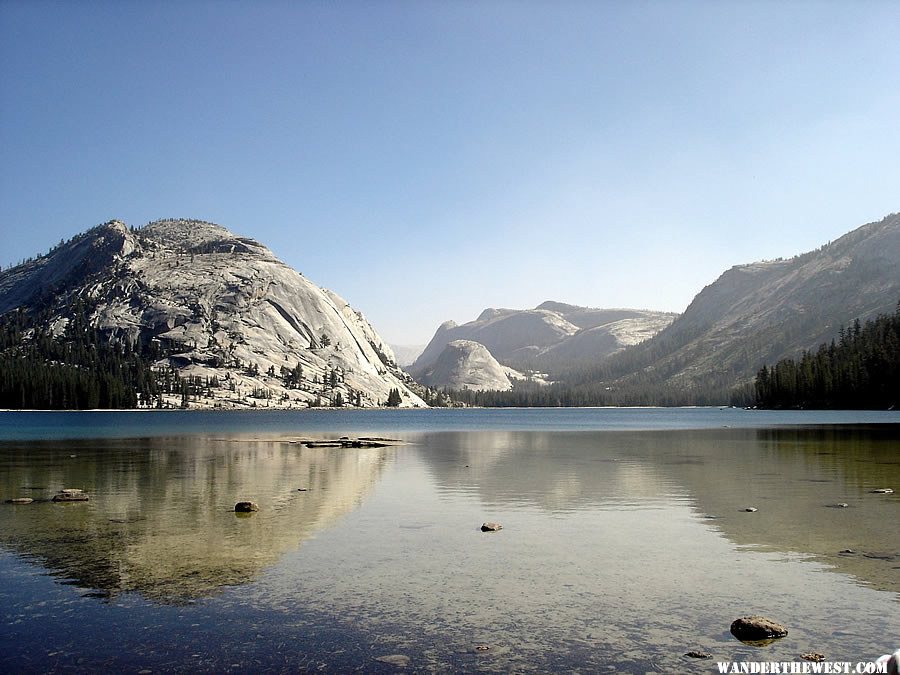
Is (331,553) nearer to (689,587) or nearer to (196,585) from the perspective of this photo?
(196,585)

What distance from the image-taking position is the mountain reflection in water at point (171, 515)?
22.5 meters

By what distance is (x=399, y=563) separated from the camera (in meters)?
24.3

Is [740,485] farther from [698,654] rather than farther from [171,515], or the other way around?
[171,515]

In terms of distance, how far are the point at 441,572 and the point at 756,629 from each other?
10092 mm

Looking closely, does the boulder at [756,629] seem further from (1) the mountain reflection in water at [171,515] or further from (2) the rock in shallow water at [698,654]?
(1) the mountain reflection in water at [171,515]

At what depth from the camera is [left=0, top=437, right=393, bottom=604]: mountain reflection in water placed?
22484 mm

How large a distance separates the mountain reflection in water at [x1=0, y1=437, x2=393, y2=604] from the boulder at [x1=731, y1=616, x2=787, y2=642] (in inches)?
555

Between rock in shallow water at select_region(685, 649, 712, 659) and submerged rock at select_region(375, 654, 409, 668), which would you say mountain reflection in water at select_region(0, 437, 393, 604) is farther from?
rock in shallow water at select_region(685, 649, 712, 659)

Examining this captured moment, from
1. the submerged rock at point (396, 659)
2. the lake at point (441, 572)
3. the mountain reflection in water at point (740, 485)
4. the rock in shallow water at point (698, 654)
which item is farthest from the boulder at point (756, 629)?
the submerged rock at point (396, 659)

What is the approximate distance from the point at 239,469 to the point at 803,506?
135 ft

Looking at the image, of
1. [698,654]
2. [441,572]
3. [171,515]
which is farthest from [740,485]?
[171,515]

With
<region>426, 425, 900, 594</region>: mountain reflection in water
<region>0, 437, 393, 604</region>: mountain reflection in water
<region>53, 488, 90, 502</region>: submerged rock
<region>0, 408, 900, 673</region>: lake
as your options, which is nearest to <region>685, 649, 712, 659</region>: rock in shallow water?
<region>0, 408, 900, 673</region>: lake

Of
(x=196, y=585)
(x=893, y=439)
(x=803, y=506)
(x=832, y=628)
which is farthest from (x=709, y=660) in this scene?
(x=893, y=439)

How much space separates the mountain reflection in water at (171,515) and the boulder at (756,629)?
46.2 feet
